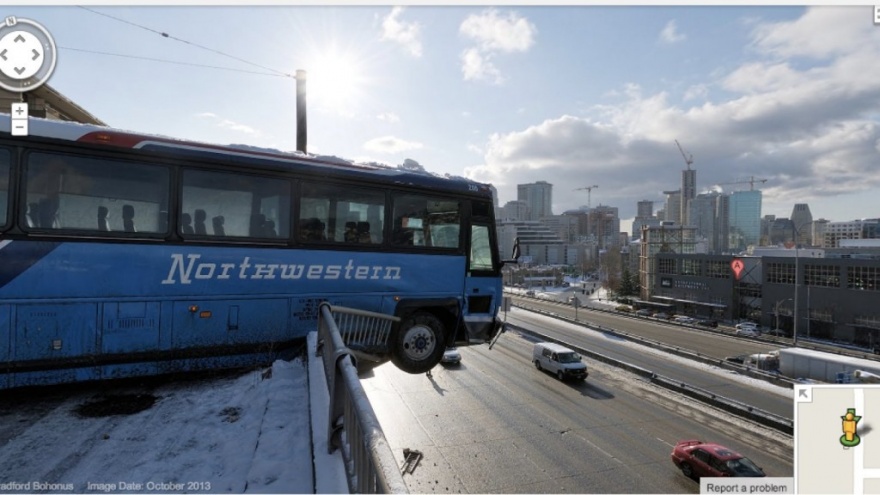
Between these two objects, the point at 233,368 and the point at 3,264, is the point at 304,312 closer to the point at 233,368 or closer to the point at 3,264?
the point at 233,368

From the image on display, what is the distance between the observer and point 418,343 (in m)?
9.02

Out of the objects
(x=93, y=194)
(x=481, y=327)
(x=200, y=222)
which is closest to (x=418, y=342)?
(x=481, y=327)

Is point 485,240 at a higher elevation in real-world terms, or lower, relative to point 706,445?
higher

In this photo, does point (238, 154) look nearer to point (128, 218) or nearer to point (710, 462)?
point (128, 218)

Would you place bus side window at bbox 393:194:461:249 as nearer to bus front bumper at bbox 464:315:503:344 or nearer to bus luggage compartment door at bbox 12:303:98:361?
bus front bumper at bbox 464:315:503:344

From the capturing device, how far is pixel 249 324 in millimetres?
7102

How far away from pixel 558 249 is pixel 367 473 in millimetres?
161862

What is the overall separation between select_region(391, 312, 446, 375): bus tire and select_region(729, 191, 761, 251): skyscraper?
184m

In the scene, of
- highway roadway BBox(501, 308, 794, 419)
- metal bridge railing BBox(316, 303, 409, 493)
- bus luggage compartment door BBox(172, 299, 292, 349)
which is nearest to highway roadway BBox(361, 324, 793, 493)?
highway roadway BBox(501, 308, 794, 419)

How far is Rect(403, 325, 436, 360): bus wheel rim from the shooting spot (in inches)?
348

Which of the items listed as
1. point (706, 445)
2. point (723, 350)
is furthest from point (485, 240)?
point (723, 350)

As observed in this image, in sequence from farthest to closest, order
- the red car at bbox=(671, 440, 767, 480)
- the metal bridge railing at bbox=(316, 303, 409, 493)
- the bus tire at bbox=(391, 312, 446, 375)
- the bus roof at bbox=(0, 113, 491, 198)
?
the red car at bbox=(671, 440, 767, 480)
the bus tire at bbox=(391, 312, 446, 375)
the bus roof at bbox=(0, 113, 491, 198)
the metal bridge railing at bbox=(316, 303, 409, 493)

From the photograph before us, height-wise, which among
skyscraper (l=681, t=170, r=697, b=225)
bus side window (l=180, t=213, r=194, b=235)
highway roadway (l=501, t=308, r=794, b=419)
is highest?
skyscraper (l=681, t=170, r=697, b=225)

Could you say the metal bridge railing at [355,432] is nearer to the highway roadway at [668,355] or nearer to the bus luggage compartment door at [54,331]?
the bus luggage compartment door at [54,331]
